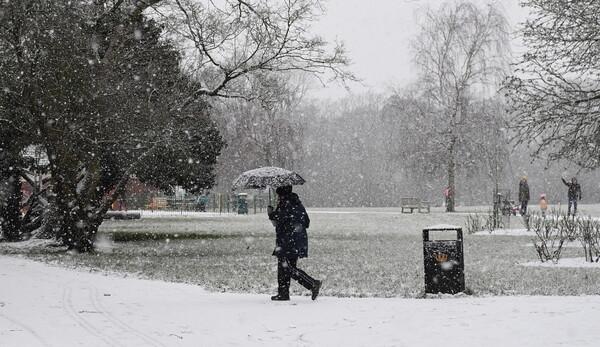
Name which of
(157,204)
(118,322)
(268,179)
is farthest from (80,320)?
(157,204)

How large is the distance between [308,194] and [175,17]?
55.2m

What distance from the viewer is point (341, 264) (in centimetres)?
1574

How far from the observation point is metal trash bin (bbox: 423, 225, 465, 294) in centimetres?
1074

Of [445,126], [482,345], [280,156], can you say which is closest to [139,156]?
[482,345]

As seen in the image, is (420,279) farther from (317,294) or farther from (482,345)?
(482,345)

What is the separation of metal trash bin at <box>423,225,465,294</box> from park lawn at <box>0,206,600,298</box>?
29 cm

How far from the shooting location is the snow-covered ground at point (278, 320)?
7.71m

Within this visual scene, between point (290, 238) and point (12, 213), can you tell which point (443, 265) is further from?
point (12, 213)

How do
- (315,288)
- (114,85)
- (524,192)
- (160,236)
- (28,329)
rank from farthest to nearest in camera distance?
(524,192), (160,236), (114,85), (315,288), (28,329)

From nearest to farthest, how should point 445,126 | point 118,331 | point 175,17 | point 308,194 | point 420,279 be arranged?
point 118,331
point 420,279
point 175,17
point 445,126
point 308,194

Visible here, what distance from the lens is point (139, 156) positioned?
20562 millimetres

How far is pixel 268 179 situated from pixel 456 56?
3580 cm

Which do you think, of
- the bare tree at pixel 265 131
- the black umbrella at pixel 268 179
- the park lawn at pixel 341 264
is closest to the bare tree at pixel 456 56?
the bare tree at pixel 265 131

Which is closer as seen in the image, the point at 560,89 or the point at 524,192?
the point at 560,89
